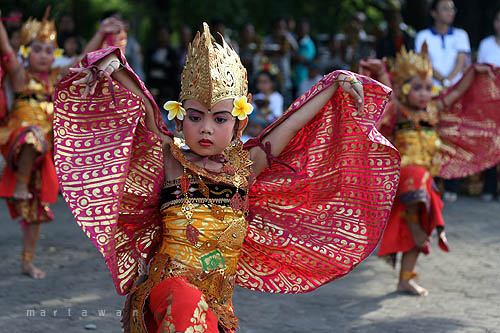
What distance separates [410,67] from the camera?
5.87 metres

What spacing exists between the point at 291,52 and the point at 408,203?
6.43 meters

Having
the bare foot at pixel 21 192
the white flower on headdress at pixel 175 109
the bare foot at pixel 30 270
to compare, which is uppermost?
the white flower on headdress at pixel 175 109

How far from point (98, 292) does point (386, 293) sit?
Answer: 2255 mm

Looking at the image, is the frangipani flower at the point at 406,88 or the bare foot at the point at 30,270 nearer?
the frangipani flower at the point at 406,88

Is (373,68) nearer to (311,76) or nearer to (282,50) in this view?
(282,50)

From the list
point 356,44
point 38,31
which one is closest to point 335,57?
point 356,44

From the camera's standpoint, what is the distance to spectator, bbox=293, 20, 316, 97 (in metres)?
11.8

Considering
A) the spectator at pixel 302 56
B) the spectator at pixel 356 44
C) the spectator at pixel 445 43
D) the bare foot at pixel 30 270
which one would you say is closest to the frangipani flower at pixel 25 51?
the bare foot at pixel 30 270

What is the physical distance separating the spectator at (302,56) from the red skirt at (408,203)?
6123 millimetres

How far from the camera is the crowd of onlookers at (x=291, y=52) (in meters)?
8.41

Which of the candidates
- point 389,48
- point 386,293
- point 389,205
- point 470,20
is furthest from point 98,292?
point 470,20

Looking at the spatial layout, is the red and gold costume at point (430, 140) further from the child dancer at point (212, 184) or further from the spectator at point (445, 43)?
the spectator at point (445, 43)

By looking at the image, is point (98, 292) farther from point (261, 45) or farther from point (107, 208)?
point (261, 45)

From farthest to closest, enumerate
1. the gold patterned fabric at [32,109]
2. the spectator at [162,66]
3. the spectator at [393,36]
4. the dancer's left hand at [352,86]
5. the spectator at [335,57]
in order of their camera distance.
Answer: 1. the spectator at [335,57]
2. the spectator at [162,66]
3. the spectator at [393,36]
4. the gold patterned fabric at [32,109]
5. the dancer's left hand at [352,86]
